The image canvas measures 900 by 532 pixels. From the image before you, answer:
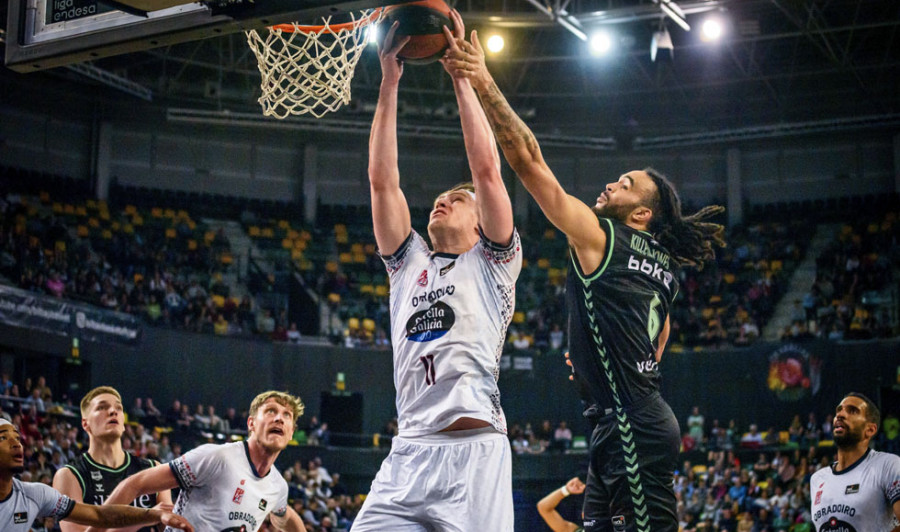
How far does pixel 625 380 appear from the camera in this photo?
14.5 ft

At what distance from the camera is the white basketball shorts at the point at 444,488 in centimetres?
433

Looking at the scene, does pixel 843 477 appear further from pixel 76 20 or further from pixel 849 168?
pixel 849 168

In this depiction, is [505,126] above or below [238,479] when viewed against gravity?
above

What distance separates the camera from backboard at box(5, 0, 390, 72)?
491 centimetres

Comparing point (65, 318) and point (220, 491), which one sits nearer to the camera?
point (220, 491)

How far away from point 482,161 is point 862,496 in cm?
460

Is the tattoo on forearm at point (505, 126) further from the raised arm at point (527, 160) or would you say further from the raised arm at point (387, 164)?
the raised arm at point (387, 164)

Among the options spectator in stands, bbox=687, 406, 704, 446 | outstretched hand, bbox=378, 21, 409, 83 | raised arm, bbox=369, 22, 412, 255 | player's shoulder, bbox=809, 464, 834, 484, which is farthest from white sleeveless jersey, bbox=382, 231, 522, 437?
spectator in stands, bbox=687, 406, 704, 446

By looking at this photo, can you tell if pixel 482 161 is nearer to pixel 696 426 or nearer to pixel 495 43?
pixel 696 426

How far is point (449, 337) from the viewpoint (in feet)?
15.2

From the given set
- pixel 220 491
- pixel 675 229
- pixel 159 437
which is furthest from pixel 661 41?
pixel 675 229

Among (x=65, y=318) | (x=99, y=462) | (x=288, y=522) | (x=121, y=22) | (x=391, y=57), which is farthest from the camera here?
(x=65, y=318)

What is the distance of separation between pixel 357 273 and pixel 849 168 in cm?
1408

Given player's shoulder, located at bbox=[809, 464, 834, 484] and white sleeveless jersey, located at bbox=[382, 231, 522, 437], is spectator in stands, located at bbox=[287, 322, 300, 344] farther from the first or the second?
white sleeveless jersey, located at bbox=[382, 231, 522, 437]
